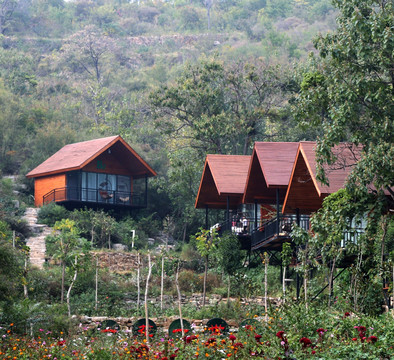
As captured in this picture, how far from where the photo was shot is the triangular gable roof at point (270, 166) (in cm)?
2598

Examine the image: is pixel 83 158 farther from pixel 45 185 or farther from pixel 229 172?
pixel 229 172

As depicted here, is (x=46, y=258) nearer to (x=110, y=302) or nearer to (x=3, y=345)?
(x=110, y=302)

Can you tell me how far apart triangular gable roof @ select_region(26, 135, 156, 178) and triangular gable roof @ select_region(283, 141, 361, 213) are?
57.4 ft

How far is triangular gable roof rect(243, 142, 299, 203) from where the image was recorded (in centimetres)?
2598

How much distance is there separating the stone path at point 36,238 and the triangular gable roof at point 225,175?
765 cm

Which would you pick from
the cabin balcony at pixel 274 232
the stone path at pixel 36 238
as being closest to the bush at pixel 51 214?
the stone path at pixel 36 238

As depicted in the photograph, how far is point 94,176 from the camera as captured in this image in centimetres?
4138

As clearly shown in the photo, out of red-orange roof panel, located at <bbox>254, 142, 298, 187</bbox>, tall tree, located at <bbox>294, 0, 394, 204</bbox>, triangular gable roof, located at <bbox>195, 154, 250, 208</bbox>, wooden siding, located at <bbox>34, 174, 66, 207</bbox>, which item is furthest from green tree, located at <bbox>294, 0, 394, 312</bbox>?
wooden siding, located at <bbox>34, 174, 66, 207</bbox>

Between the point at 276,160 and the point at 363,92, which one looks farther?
the point at 276,160

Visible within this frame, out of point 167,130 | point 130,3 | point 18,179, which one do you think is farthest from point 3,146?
point 130,3

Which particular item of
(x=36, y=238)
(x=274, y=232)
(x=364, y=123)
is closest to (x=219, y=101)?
(x=36, y=238)

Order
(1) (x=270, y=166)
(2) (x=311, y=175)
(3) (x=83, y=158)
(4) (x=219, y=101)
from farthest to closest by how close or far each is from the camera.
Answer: (4) (x=219, y=101) → (3) (x=83, y=158) → (1) (x=270, y=166) → (2) (x=311, y=175)

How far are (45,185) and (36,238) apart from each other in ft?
25.7

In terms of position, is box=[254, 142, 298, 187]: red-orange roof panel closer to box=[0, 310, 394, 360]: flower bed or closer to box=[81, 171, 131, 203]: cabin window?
box=[0, 310, 394, 360]: flower bed
